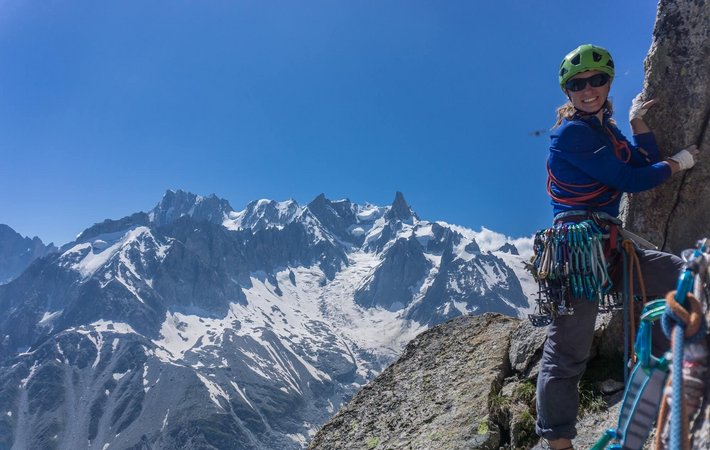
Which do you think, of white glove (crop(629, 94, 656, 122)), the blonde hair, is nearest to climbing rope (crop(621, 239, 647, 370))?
the blonde hair

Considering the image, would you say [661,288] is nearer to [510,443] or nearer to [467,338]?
[510,443]

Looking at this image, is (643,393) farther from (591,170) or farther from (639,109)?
(639,109)

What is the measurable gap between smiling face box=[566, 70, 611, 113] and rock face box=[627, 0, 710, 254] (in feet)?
4.85

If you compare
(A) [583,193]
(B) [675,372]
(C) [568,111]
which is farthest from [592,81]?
(B) [675,372]

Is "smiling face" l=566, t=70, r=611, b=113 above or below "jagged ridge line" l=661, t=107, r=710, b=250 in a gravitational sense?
above

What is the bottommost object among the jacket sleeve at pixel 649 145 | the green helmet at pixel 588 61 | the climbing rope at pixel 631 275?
the climbing rope at pixel 631 275

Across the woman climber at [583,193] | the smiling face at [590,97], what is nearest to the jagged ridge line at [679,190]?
the woman climber at [583,193]

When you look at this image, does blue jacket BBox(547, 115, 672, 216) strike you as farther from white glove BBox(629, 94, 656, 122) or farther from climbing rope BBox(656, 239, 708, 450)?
climbing rope BBox(656, 239, 708, 450)

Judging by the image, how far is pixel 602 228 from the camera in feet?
19.2

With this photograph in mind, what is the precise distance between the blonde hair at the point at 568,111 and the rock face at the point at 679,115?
1.06m

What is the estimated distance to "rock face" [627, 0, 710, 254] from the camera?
6.97 meters

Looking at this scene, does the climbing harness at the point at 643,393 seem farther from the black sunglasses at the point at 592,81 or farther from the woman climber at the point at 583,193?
the black sunglasses at the point at 592,81

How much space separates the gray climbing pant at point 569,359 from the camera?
225 inches

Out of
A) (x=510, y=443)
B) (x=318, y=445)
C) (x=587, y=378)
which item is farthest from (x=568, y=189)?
(x=318, y=445)
